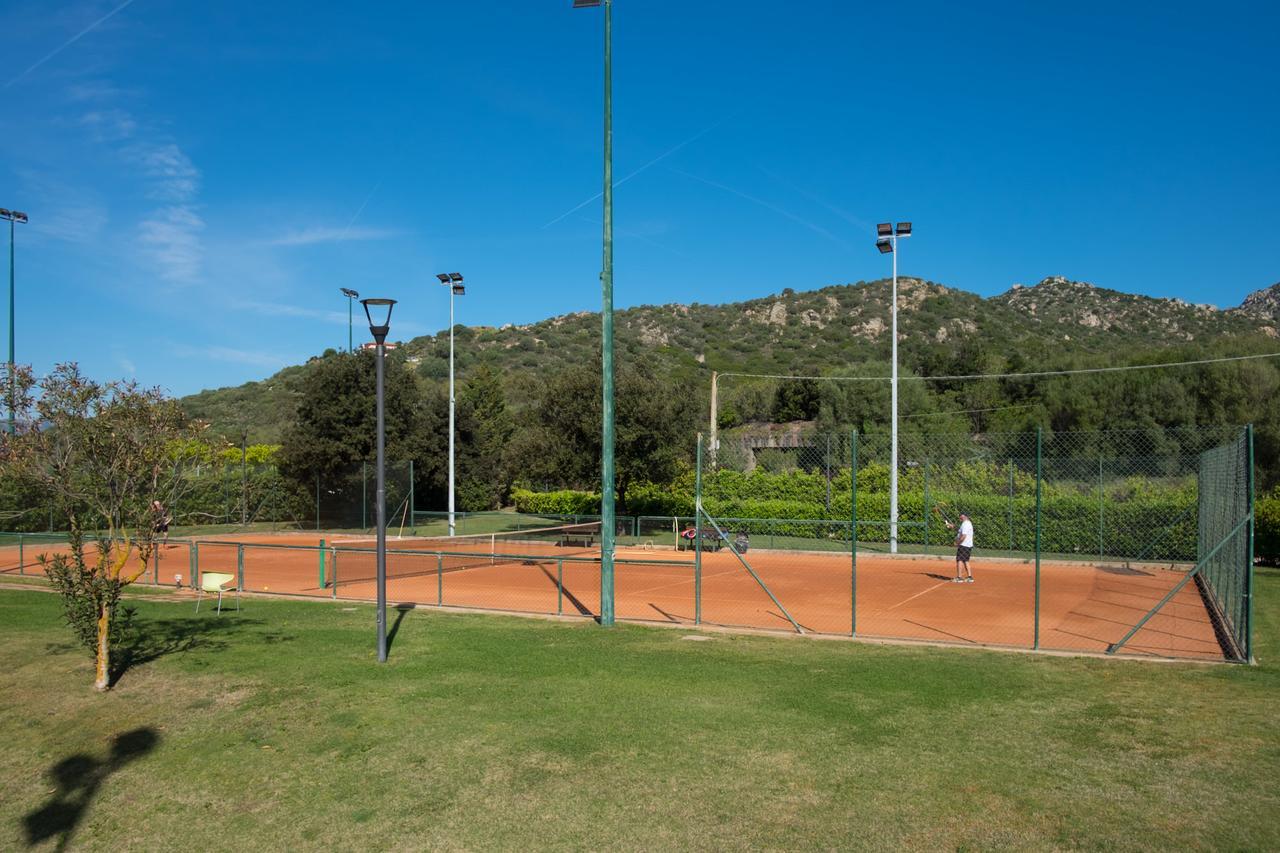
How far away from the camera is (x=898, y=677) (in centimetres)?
1028

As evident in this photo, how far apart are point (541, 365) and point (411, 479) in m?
57.0

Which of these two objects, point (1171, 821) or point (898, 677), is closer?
point (1171, 821)

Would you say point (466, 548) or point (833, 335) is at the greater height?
point (833, 335)

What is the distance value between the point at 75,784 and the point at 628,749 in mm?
4344

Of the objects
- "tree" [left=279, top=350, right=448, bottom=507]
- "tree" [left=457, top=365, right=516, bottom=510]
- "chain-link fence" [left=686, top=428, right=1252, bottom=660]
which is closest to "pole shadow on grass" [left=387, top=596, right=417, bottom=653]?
"chain-link fence" [left=686, top=428, right=1252, bottom=660]

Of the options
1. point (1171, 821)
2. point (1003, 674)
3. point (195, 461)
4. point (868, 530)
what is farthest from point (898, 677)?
point (868, 530)

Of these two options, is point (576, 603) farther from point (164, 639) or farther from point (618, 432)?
point (618, 432)

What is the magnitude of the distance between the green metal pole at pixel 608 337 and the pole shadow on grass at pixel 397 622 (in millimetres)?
3134

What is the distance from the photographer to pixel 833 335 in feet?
287

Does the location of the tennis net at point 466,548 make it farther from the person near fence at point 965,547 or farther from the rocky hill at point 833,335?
the rocky hill at point 833,335

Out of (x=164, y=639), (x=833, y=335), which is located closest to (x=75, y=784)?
(x=164, y=639)

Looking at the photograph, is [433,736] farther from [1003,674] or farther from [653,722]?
[1003,674]

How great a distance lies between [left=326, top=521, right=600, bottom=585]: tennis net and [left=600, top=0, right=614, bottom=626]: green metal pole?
30.2ft

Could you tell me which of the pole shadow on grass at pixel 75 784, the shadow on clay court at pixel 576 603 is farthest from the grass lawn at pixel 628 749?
the shadow on clay court at pixel 576 603
